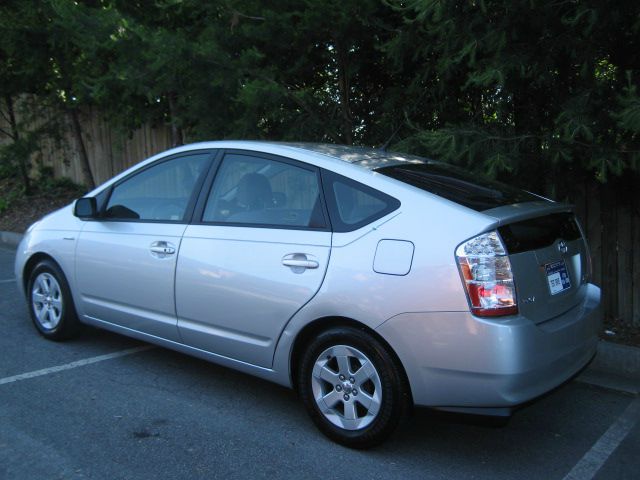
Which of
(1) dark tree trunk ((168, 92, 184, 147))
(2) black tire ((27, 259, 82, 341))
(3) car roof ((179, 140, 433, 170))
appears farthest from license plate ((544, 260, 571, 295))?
(1) dark tree trunk ((168, 92, 184, 147))

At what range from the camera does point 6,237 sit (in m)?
10.5

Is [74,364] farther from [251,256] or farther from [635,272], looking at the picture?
[635,272]

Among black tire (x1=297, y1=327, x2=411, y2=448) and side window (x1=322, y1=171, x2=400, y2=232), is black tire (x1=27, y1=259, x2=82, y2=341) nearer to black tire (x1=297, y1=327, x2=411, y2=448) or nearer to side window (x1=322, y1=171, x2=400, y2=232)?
black tire (x1=297, y1=327, x2=411, y2=448)

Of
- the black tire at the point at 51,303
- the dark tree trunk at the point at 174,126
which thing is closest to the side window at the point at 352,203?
the black tire at the point at 51,303

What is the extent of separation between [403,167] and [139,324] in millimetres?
2111

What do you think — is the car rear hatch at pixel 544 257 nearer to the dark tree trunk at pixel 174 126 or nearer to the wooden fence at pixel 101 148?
the dark tree trunk at pixel 174 126

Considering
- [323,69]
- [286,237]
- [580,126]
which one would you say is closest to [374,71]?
[323,69]

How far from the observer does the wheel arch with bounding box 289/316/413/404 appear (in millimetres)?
3350

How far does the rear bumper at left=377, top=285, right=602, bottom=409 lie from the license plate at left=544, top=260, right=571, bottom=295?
18 centimetres

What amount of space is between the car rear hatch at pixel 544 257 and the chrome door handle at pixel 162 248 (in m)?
2.06

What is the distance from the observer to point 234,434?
3742 mm

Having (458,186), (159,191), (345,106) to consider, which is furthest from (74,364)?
(345,106)

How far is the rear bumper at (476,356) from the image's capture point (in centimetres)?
306

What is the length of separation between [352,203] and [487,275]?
35.0 inches
